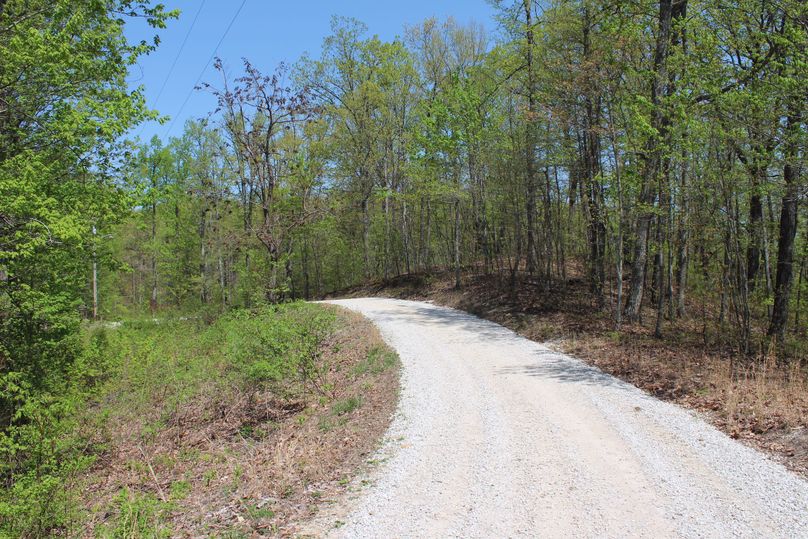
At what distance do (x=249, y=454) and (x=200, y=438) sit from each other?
1.91 meters

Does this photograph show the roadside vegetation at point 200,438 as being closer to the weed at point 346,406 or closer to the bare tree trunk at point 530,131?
the weed at point 346,406

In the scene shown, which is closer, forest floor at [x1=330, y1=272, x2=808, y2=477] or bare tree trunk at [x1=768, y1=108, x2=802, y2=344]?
forest floor at [x1=330, y1=272, x2=808, y2=477]

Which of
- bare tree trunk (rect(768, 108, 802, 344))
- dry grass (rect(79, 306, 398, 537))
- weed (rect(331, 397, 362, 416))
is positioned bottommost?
dry grass (rect(79, 306, 398, 537))

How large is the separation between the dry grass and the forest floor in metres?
4.74

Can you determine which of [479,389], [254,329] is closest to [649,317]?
[479,389]

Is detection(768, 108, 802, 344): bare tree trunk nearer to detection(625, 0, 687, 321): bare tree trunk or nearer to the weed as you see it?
detection(625, 0, 687, 321): bare tree trunk

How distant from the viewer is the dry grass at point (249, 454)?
5105mm

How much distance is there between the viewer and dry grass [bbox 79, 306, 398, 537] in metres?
5.11

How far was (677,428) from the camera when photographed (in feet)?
21.6

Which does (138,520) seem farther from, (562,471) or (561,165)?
(561,165)

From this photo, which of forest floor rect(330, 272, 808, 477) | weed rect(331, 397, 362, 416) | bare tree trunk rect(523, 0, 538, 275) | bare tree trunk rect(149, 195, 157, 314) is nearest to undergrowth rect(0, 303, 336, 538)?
weed rect(331, 397, 362, 416)

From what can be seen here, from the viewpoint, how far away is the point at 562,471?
17.7 feet

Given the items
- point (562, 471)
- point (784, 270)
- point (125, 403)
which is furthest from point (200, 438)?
point (784, 270)

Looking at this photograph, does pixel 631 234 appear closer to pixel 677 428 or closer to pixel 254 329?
pixel 677 428
